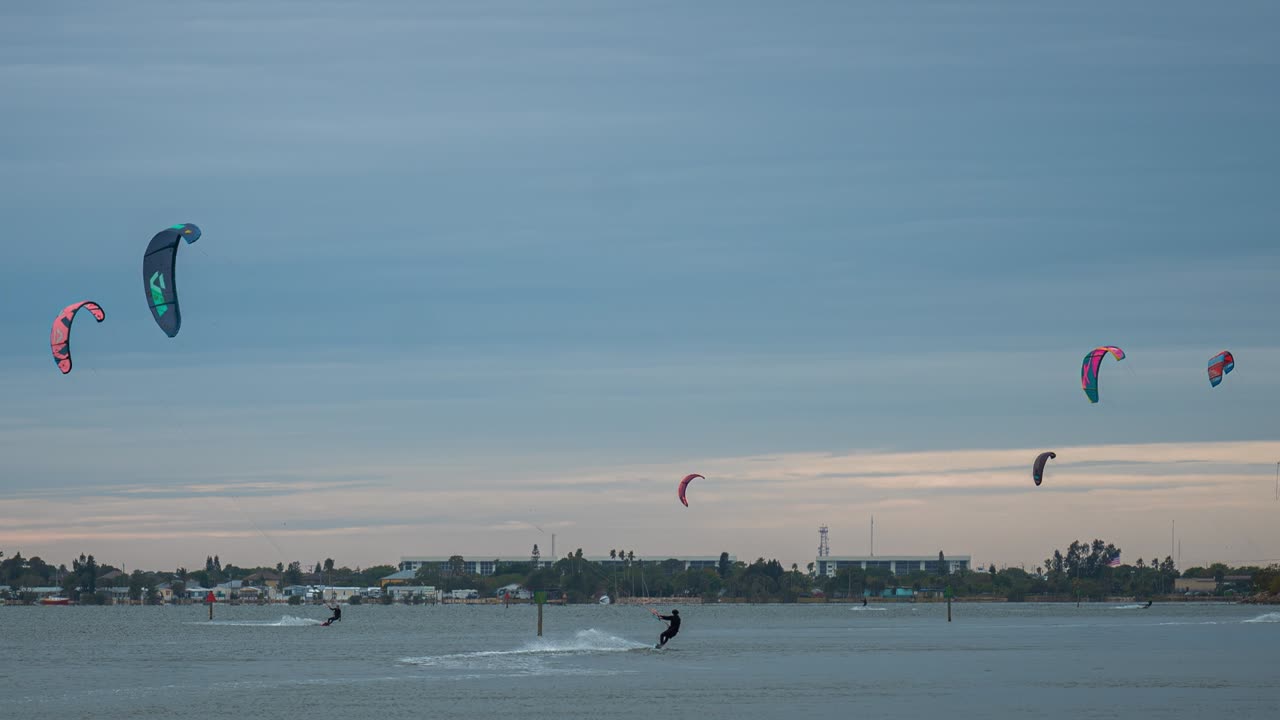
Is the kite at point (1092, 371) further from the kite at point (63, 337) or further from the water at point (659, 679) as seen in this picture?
the kite at point (63, 337)

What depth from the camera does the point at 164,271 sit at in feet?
124

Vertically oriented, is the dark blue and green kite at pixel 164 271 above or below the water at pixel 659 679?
above

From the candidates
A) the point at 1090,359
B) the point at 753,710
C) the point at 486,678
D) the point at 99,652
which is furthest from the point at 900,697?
the point at 99,652

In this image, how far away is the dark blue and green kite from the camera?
36688 millimetres

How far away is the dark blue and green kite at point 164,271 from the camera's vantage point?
1444 inches

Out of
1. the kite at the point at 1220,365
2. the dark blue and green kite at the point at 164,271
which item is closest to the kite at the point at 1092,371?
the kite at the point at 1220,365

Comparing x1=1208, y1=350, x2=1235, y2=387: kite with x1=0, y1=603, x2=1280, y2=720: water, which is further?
x1=1208, y1=350, x2=1235, y2=387: kite

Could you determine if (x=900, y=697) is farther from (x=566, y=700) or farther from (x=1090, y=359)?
(x=1090, y=359)

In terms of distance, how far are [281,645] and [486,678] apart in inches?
1059

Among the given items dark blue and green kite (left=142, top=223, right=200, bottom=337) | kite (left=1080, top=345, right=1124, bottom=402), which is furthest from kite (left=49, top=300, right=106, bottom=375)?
kite (left=1080, top=345, right=1124, bottom=402)

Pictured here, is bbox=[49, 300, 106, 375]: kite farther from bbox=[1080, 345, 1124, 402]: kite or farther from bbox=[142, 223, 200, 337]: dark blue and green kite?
bbox=[1080, 345, 1124, 402]: kite

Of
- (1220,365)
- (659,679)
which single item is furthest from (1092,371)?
(659,679)

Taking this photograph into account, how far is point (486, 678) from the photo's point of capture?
134 ft

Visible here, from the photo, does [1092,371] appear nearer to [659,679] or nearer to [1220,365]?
[1220,365]
